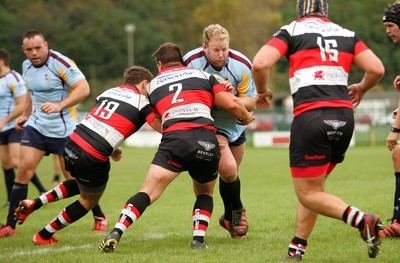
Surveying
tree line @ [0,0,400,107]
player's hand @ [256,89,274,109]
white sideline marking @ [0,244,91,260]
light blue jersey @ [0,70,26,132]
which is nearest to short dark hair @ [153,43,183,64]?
player's hand @ [256,89,274,109]

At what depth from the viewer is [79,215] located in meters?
7.61

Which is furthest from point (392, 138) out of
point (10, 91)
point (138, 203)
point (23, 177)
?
point (10, 91)

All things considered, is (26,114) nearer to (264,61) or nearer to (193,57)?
(193,57)

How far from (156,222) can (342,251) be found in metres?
3.41

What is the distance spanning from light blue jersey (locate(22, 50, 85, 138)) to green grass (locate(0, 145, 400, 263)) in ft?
4.35

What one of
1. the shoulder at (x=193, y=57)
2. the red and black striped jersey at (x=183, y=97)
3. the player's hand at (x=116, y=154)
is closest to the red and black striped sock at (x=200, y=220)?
the red and black striped jersey at (x=183, y=97)

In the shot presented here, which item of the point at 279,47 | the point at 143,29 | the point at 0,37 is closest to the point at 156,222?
the point at 279,47

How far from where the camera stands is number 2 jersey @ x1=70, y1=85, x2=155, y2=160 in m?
7.27

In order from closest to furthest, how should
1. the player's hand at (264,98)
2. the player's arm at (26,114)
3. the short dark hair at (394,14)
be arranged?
the player's hand at (264,98) < the short dark hair at (394,14) < the player's arm at (26,114)

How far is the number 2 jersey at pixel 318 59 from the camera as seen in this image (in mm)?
5895

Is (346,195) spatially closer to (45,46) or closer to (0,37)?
(45,46)

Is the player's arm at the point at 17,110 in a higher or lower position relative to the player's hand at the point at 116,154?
higher

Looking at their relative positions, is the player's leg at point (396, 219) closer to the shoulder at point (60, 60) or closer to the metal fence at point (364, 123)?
the shoulder at point (60, 60)

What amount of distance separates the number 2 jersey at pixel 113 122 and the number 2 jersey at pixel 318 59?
183cm
